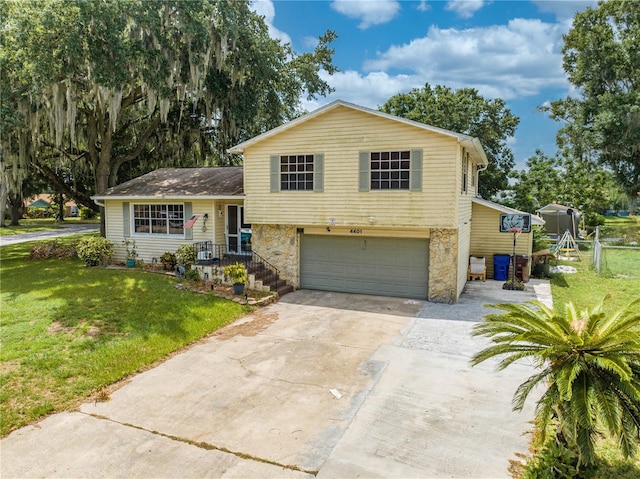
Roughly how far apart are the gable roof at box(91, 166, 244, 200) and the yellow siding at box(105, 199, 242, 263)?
1.25 ft

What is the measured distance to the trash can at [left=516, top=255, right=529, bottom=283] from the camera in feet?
47.2

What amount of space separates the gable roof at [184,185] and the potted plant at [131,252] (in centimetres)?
178

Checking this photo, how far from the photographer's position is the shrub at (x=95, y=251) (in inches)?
599

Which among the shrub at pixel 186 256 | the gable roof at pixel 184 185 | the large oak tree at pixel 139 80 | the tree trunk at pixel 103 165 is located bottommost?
the shrub at pixel 186 256

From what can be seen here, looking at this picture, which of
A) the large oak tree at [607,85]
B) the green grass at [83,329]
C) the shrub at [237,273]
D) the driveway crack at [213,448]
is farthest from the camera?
the large oak tree at [607,85]

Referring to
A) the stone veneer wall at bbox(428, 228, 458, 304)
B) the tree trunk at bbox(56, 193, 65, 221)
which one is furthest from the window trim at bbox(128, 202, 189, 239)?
the tree trunk at bbox(56, 193, 65, 221)

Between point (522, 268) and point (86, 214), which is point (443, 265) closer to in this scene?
point (522, 268)

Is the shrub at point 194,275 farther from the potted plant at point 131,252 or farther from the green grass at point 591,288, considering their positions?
the green grass at point 591,288

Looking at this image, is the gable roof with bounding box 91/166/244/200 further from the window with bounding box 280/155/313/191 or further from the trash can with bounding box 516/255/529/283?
the trash can with bounding box 516/255/529/283

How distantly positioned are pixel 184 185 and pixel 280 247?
17.6ft

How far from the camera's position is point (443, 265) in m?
11.7

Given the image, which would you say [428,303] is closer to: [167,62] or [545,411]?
[545,411]

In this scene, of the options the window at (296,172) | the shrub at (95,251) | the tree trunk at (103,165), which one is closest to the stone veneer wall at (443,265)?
the window at (296,172)

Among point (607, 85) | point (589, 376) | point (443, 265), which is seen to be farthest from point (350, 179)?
point (607, 85)
